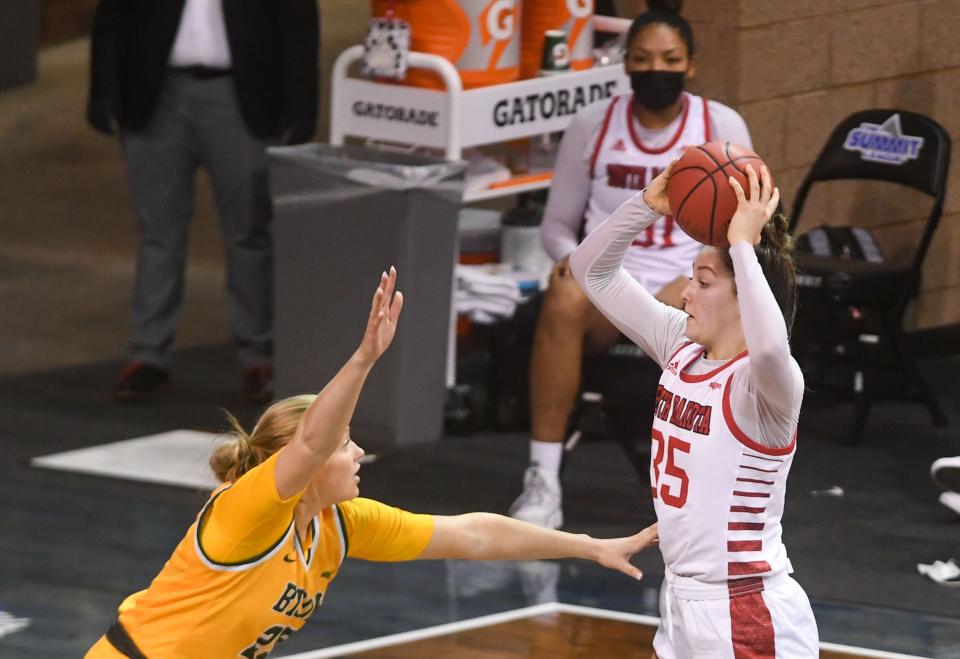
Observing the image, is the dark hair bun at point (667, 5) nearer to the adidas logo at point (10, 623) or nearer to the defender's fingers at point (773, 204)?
the adidas logo at point (10, 623)

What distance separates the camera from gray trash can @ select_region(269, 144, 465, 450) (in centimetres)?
626

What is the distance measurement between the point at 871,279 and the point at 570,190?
4.16ft

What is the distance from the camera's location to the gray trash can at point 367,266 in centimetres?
626

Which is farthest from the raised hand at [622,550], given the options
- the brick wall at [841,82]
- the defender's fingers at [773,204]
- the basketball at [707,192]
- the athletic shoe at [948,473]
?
the brick wall at [841,82]

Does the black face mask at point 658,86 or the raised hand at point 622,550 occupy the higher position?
the black face mask at point 658,86

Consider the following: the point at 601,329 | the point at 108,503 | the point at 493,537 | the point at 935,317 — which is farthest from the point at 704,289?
the point at 935,317

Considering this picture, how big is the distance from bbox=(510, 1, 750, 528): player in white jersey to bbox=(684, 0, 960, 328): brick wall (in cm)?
114

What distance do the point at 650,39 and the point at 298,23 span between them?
1514mm

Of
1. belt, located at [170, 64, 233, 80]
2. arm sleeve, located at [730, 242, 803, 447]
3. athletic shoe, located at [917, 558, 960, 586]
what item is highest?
arm sleeve, located at [730, 242, 803, 447]

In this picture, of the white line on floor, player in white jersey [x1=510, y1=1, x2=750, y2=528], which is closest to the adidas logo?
the white line on floor

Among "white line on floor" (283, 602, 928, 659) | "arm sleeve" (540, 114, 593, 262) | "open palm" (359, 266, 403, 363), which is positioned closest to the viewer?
"open palm" (359, 266, 403, 363)

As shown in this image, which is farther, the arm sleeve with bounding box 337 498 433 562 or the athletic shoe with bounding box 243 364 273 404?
the athletic shoe with bounding box 243 364 273 404

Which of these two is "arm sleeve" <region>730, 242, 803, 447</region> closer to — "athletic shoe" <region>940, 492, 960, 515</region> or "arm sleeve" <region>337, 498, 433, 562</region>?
"arm sleeve" <region>337, 498, 433, 562</region>

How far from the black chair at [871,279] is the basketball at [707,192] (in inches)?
120
